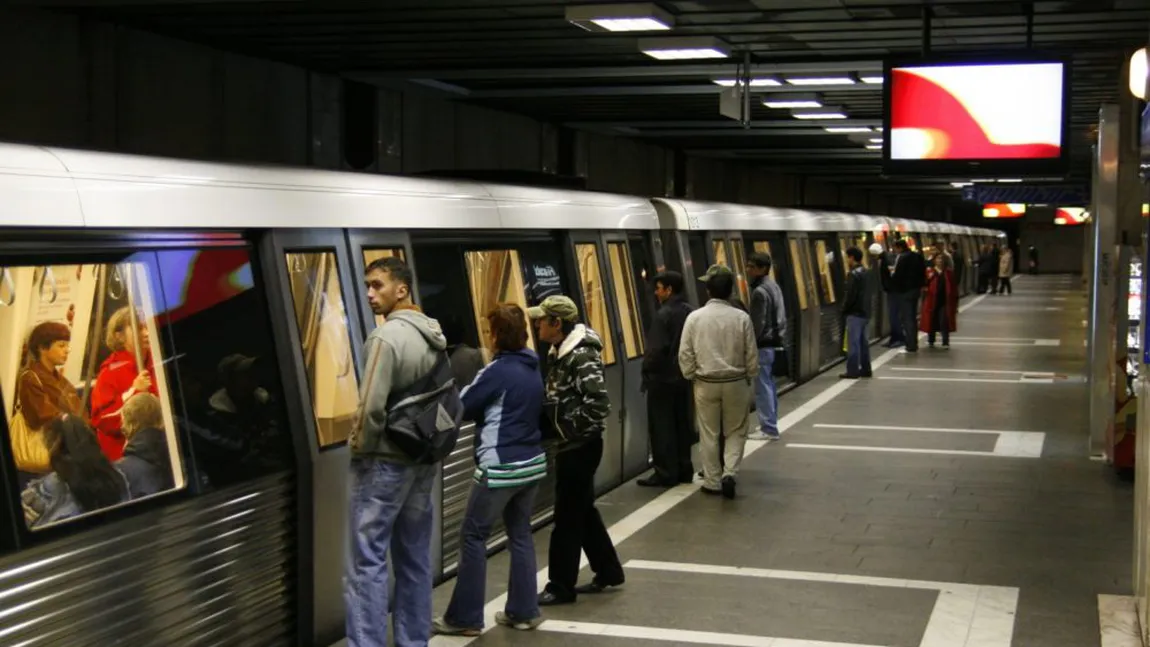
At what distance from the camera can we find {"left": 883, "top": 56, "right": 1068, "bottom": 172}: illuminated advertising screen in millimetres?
10117

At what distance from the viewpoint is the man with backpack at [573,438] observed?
7066mm

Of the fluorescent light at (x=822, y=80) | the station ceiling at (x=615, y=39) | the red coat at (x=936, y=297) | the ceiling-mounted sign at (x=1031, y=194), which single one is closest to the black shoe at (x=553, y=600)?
the station ceiling at (x=615, y=39)

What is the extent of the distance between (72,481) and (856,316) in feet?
45.4

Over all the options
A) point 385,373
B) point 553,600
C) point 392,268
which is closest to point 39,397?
point 385,373

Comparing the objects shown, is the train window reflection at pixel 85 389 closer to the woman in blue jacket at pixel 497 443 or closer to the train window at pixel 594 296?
the woman in blue jacket at pixel 497 443

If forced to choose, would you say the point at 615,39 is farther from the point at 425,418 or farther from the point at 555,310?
the point at 425,418

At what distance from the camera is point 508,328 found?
6664 millimetres

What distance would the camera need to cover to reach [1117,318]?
11.4 meters

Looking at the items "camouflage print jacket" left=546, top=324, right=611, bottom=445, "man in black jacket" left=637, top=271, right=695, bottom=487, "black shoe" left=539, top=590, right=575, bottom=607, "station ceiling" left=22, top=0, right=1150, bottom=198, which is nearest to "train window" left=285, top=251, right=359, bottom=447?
"camouflage print jacket" left=546, top=324, right=611, bottom=445

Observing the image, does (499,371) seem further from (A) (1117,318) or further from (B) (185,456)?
(A) (1117,318)

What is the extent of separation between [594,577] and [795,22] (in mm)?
5037

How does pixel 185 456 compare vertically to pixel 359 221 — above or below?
below

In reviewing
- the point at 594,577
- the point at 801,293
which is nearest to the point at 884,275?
the point at 801,293

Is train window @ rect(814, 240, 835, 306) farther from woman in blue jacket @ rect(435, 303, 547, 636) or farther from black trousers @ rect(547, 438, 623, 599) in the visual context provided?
woman in blue jacket @ rect(435, 303, 547, 636)
